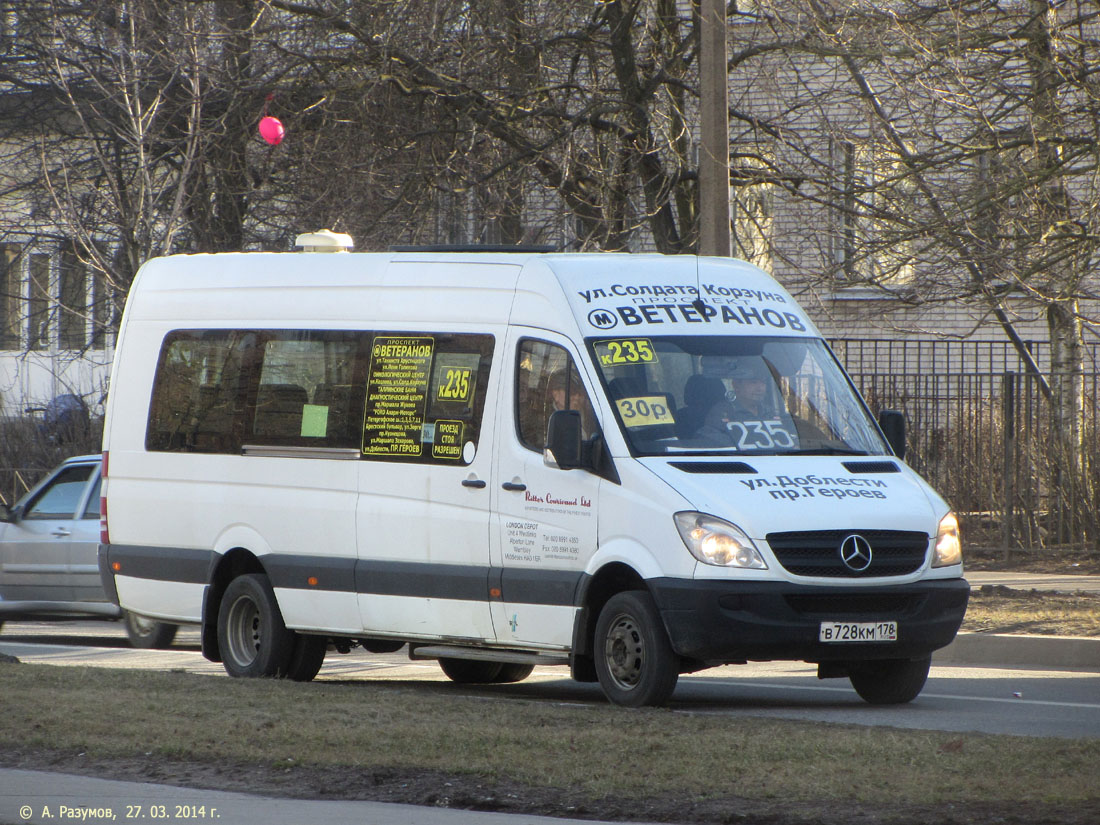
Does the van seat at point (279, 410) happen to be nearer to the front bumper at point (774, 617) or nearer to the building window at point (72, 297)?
the front bumper at point (774, 617)

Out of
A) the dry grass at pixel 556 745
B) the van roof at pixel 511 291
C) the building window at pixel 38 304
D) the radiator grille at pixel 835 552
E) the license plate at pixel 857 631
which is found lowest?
the dry grass at pixel 556 745

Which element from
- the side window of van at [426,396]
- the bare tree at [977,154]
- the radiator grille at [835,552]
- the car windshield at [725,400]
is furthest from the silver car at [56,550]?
the radiator grille at [835,552]

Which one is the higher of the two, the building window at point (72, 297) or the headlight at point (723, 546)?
the building window at point (72, 297)

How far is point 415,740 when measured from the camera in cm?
769

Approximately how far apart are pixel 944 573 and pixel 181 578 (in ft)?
15.9

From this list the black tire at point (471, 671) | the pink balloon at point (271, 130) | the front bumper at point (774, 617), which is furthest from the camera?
the pink balloon at point (271, 130)

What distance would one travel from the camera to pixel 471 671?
461 inches

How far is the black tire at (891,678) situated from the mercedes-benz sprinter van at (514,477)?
0.05 feet

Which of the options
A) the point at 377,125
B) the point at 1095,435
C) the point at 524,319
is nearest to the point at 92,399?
the point at 377,125

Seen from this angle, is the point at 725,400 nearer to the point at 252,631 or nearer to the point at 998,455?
the point at 252,631

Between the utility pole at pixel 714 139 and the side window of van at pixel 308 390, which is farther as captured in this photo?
→ the utility pole at pixel 714 139

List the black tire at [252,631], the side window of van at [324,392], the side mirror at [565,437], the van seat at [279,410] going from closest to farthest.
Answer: the side mirror at [565,437] < the side window of van at [324,392] < the black tire at [252,631] < the van seat at [279,410]

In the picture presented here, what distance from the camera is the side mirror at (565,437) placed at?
9352mm

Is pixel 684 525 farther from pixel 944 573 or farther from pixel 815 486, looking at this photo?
pixel 944 573
